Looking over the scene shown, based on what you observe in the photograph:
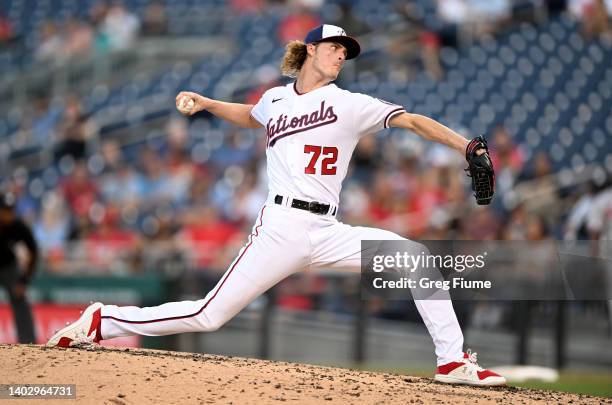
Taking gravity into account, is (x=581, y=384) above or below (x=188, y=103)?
below

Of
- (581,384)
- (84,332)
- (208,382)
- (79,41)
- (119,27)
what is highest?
(119,27)

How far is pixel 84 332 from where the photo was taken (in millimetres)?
5363

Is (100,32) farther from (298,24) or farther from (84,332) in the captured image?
(84,332)

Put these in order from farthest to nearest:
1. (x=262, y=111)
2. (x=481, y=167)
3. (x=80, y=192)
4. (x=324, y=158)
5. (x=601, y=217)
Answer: (x=80, y=192) < (x=601, y=217) < (x=262, y=111) < (x=324, y=158) < (x=481, y=167)

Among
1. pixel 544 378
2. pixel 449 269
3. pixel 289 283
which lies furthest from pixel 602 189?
pixel 449 269

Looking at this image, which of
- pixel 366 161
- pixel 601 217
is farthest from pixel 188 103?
pixel 366 161

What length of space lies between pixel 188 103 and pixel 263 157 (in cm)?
606

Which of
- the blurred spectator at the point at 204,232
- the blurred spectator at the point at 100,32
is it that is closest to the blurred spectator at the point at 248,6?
the blurred spectator at the point at 100,32

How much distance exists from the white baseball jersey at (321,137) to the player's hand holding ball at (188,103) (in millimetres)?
551

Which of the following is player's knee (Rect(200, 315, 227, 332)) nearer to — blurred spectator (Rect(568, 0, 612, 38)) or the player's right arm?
the player's right arm

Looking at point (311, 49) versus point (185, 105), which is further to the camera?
point (185, 105)

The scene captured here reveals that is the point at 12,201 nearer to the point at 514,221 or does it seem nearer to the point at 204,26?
the point at 514,221

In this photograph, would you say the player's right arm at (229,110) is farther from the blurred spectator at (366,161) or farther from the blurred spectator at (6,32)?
the blurred spectator at (6,32)

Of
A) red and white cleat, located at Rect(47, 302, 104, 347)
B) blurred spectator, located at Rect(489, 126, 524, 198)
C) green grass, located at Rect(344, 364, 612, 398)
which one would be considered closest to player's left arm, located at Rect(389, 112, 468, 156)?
red and white cleat, located at Rect(47, 302, 104, 347)
